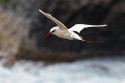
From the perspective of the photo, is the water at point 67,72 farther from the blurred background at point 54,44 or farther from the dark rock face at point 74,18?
the dark rock face at point 74,18

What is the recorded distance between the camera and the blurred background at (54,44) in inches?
344

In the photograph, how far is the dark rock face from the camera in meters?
8.74

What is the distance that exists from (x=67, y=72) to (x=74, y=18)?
1.01 metres

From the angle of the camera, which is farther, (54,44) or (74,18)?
(54,44)

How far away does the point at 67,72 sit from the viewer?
9.04 m

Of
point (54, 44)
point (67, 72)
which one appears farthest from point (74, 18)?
point (67, 72)

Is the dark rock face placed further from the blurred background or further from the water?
the water

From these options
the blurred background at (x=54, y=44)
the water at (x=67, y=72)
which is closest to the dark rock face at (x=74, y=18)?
the blurred background at (x=54, y=44)

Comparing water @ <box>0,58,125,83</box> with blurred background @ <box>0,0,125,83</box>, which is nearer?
water @ <box>0,58,125,83</box>

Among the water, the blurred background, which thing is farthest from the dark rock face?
the water

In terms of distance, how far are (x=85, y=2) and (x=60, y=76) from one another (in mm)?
1411

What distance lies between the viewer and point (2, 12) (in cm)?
948

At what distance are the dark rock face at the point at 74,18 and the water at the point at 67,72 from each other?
1.08ft

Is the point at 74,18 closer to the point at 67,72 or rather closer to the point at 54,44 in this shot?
the point at 54,44
